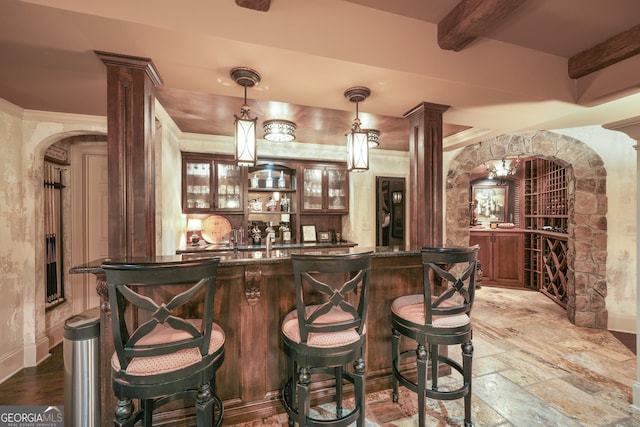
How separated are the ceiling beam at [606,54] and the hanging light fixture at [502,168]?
3278 millimetres

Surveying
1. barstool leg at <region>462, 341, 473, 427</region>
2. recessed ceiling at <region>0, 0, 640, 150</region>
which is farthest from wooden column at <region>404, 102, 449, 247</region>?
barstool leg at <region>462, 341, 473, 427</region>

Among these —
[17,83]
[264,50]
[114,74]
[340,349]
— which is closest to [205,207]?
[17,83]

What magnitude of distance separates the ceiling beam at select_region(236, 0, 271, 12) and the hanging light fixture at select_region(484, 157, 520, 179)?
204 inches

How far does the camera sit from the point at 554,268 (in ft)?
15.1

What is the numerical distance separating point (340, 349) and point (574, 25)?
2.60 m

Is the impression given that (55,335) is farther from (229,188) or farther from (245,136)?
(245,136)

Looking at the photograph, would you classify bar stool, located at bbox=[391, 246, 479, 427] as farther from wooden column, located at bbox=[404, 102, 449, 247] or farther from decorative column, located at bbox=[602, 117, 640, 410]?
decorative column, located at bbox=[602, 117, 640, 410]

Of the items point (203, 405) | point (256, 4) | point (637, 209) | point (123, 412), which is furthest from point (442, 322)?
point (256, 4)

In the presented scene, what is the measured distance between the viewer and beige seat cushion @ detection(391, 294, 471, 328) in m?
1.70

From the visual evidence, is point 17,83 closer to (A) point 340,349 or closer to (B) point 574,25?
(A) point 340,349

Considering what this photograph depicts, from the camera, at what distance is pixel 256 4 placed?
1.46 m

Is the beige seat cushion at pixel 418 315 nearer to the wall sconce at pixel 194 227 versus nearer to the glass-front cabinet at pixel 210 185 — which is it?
the glass-front cabinet at pixel 210 185

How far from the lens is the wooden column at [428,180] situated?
237 cm

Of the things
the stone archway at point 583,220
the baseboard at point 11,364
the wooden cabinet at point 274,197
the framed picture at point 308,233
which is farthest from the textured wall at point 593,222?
the baseboard at point 11,364
